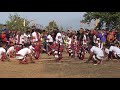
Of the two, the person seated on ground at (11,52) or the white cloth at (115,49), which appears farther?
the person seated on ground at (11,52)

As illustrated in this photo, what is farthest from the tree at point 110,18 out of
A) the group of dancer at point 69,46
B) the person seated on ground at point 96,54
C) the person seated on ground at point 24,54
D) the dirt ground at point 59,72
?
the dirt ground at point 59,72

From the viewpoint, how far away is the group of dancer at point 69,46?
42.5ft

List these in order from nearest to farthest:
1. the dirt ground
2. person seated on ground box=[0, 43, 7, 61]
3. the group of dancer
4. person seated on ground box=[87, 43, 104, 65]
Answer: the dirt ground, person seated on ground box=[87, 43, 104, 65], the group of dancer, person seated on ground box=[0, 43, 7, 61]

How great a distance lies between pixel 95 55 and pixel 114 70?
1749 millimetres

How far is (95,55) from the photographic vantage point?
12.9 m

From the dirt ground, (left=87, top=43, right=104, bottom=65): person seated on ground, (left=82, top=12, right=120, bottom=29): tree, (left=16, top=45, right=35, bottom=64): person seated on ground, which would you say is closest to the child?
(left=16, top=45, right=35, bottom=64): person seated on ground

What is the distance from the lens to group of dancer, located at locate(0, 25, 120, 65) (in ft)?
42.5

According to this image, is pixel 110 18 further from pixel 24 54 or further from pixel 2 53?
pixel 24 54

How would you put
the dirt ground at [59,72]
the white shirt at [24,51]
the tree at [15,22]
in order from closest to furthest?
1. the dirt ground at [59,72]
2. the white shirt at [24,51]
3. the tree at [15,22]

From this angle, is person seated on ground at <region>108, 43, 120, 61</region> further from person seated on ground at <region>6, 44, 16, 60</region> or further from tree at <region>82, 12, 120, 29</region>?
tree at <region>82, 12, 120, 29</region>

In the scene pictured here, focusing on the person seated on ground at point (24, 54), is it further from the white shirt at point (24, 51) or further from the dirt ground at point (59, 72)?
the dirt ground at point (59, 72)
